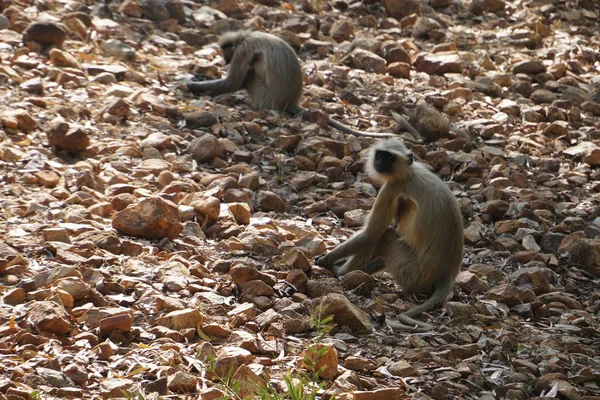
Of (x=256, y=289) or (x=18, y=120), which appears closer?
(x=256, y=289)

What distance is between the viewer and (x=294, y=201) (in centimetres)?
711

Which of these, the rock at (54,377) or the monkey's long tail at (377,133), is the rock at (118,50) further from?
the rock at (54,377)

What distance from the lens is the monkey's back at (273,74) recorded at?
29.7ft

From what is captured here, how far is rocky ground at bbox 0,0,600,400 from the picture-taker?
4.34 metres

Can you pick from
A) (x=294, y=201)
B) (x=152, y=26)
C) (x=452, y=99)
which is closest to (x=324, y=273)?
(x=294, y=201)

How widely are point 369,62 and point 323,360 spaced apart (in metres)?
6.55

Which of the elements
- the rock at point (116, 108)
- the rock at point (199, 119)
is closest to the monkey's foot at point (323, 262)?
the rock at point (199, 119)

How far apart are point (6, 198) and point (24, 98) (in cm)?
188

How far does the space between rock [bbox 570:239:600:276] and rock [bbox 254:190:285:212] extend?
231cm

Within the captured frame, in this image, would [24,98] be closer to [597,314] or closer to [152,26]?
[152,26]

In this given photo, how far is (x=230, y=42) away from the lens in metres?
9.64

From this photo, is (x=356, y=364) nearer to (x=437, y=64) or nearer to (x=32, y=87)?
(x=32, y=87)

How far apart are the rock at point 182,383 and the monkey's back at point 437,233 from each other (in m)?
2.33

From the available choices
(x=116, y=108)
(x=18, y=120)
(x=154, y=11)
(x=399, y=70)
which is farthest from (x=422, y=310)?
(x=154, y=11)
